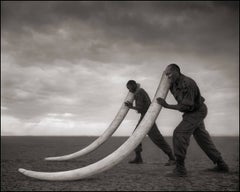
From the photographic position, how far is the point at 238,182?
4.18 m

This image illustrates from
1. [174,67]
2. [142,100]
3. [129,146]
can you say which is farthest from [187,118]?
[142,100]

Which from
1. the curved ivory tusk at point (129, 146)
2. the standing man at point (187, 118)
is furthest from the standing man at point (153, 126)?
the curved ivory tusk at point (129, 146)

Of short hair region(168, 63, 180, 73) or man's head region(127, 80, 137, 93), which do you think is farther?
man's head region(127, 80, 137, 93)

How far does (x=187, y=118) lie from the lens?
4.34 m

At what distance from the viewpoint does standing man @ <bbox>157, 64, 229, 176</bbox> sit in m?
4.08

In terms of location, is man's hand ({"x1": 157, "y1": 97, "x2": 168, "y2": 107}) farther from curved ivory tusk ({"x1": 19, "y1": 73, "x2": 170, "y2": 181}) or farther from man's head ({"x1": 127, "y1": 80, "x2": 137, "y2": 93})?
man's head ({"x1": 127, "y1": 80, "x2": 137, "y2": 93})

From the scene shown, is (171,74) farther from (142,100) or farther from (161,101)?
(142,100)

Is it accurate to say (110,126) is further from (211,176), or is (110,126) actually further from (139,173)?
(211,176)

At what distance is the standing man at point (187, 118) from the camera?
4082 millimetres

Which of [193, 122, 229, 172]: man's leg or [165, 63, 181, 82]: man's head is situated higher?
[165, 63, 181, 82]: man's head

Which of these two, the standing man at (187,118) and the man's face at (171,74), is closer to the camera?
the man's face at (171,74)

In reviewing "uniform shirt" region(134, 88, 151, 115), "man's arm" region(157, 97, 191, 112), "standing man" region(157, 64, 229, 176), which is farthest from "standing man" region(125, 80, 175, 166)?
"man's arm" region(157, 97, 191, 112)

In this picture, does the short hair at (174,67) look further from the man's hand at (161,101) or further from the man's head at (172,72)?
the man's hand at (161,101)

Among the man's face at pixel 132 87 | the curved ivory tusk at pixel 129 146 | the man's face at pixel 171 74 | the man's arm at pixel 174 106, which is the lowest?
the curved ivory tusk at pixel 129 146
